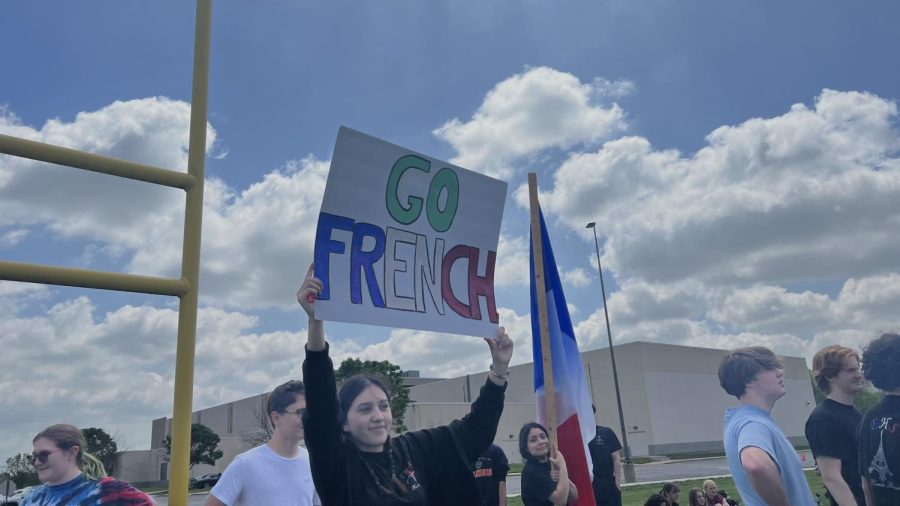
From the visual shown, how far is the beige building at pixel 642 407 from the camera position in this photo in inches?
1989

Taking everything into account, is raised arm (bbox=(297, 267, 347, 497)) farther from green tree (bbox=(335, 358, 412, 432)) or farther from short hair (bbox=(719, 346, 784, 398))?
green tree (bbox=(335, 358, 412, 432))

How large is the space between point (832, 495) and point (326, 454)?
295 centimetres

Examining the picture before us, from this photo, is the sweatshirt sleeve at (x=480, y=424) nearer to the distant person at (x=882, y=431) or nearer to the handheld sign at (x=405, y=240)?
the handheld sign at (x=405, y=240)

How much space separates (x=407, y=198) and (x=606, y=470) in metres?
4.95

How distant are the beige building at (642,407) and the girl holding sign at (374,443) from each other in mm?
43496

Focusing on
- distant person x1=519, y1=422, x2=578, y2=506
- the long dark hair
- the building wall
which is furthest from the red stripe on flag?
the building wall

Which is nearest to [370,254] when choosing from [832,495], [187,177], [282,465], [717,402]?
[187,177]

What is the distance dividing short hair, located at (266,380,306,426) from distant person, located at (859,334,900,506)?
123 inches

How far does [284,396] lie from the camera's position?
415 cm

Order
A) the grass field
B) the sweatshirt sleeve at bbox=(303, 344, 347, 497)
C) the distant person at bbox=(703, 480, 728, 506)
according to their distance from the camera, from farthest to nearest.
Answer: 1. the grass field
2. the distant person at bbox=(703, 480, 728, 506)
3. the sweatshirt sleeve at bbox=(303, 344, 347, 497)

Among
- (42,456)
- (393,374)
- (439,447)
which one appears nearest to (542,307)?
(439,447)

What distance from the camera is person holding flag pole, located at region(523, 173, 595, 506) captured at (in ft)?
14.1

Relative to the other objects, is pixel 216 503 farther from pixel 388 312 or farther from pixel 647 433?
pixel 647 433

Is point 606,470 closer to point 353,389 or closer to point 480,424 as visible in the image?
point 480,424
